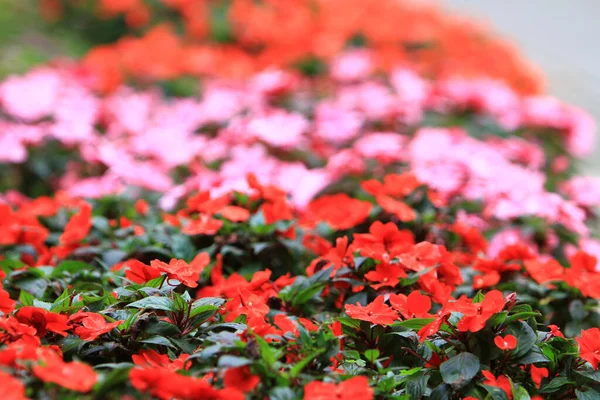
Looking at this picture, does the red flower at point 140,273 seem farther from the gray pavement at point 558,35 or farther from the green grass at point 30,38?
the gray pavement at point 558,35

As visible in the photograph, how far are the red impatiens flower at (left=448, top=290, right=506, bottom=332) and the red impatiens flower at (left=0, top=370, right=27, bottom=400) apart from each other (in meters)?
0.78

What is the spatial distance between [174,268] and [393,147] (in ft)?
4.97

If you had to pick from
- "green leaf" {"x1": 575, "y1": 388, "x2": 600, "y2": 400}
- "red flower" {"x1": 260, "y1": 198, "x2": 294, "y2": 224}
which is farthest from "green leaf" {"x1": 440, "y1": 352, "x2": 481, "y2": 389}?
"red flower" {"x1": 260, "y1": 198, "x2": 294, "y2": 224}

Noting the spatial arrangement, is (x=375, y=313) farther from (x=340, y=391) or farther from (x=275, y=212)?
(x=275, y=212)

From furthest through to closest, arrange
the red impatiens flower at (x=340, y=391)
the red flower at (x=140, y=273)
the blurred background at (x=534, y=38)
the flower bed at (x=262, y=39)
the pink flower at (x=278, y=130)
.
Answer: the blurred background at (x=534, y=38) → the flower bed at (x=262, y=39) → the pink flower at (x=278, y=130) → the red flower at (x=140, y=273) → the red impatiens flower at (x=340, y=391)

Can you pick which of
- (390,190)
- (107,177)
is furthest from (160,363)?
(107,177)

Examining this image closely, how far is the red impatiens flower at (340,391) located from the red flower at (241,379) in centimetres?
9

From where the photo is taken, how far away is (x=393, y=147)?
2641 mm

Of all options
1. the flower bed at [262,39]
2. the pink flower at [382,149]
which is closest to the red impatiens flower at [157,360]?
the pink flower at [382,149]

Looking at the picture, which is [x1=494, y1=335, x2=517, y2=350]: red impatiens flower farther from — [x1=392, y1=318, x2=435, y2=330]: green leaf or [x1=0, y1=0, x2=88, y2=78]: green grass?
[x1=0, y1=0, x2=88, y2=78]: green grass

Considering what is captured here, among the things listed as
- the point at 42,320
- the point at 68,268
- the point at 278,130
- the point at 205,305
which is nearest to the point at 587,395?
the point at 205,305

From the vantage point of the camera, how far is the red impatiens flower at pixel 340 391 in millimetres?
1040

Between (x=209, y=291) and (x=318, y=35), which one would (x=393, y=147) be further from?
(x=318, y=35)

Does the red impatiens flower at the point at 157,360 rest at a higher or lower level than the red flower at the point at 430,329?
higher
